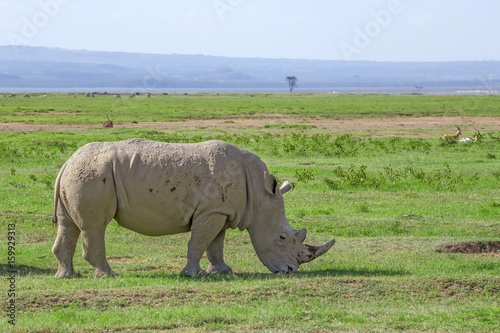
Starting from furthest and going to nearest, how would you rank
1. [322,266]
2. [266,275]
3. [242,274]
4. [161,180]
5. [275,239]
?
1. [322,266]
2. [275,239]
3. [242,274]
4. [266,275]
5. [161,180]

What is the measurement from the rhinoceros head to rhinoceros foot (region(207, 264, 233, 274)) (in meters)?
0.52

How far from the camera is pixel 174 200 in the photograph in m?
10.5

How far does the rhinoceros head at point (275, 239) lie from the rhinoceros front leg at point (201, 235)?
0.64m

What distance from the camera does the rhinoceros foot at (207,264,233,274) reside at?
10954 millimetres

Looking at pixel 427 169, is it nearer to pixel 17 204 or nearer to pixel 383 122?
pixel 17 204

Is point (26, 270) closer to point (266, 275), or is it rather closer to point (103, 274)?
point (103, 274)

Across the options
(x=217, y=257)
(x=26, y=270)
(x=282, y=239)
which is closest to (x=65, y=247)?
(x=26, y=270)

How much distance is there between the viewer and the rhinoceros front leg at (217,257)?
10984 mm

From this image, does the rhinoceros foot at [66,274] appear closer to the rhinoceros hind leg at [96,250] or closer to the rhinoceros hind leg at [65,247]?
the rhinoceros hind leg at [65,247]

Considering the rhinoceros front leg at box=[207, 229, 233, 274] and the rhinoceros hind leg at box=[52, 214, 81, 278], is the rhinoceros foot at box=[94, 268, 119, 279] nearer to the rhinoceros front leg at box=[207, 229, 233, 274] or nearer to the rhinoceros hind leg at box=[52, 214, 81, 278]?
the rhinoceros hind leg at box=[52, 214, 81, 278]

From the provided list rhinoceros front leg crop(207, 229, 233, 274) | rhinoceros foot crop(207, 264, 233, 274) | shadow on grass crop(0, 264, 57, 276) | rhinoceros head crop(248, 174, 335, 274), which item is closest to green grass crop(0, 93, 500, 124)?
shadow on grass crop(0, 264, 57, 276)

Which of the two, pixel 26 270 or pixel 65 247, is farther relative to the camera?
pixel 26 270

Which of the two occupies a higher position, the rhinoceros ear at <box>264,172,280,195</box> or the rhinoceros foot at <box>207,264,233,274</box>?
the rhinoceros ear at <box>264,172,280,195</box>

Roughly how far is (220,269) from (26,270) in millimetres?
3044
